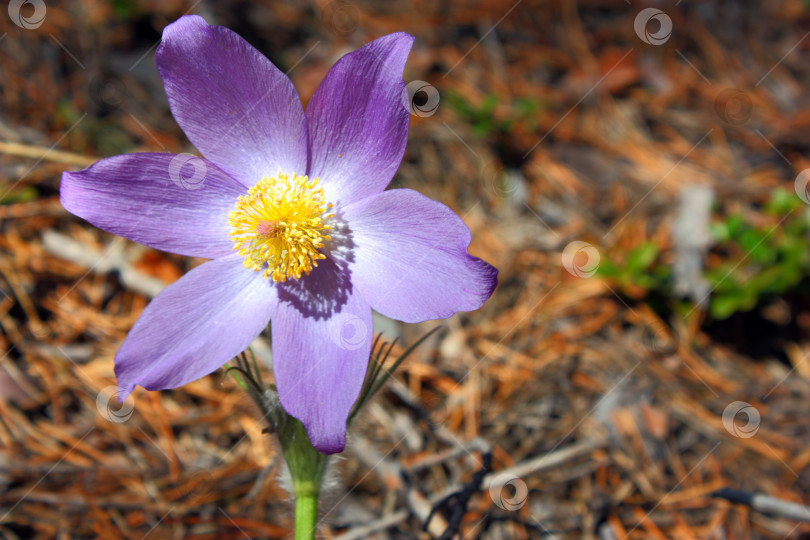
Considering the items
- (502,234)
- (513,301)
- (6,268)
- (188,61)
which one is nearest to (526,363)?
(513,301)

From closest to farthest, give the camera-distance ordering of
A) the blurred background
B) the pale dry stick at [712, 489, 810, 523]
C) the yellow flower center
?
the yellow flower center → the pale dry stick at [712, 489, 810, 523] → the blurred background

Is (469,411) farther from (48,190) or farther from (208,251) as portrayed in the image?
(48,190)

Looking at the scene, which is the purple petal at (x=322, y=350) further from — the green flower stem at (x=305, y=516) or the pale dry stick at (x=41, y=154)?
the pale dry stick at (x=41, y=154)

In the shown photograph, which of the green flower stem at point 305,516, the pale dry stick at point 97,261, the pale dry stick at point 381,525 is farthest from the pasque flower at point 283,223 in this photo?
the pale dry stick at point 97,261

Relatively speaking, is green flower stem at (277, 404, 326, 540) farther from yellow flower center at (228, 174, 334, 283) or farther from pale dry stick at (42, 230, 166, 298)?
pale dry stick at (42, 230, 166, 298)

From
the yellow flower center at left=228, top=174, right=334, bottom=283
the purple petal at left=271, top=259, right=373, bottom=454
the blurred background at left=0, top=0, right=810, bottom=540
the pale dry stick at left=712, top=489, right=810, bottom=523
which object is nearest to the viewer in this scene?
the purple petal at left=271, top=259, right=373, bottom=454

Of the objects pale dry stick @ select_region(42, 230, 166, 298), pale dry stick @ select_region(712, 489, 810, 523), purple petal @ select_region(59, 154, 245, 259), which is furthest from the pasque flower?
pale dry stick @ select_region(712, 489, 810, 523)

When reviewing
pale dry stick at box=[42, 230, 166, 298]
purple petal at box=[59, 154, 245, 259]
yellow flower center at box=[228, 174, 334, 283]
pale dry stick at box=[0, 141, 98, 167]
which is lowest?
pale dry stick at box=[42, 230, 166, 298]
